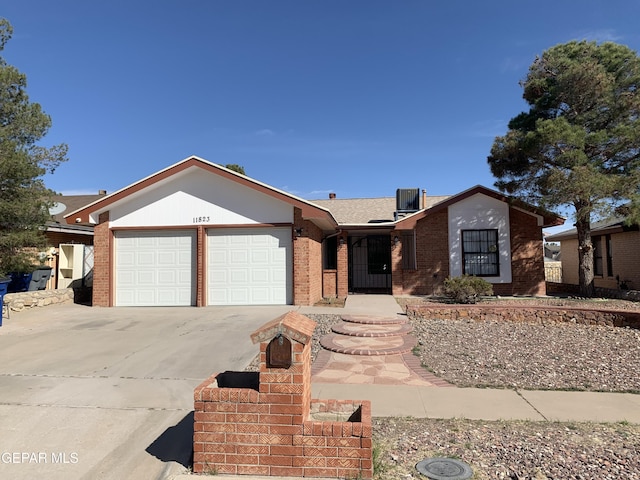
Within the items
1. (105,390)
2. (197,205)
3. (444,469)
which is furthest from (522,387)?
(197,205)

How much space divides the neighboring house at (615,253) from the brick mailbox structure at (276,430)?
15629 mm

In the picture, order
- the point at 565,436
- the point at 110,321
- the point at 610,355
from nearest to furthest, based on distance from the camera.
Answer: the point at 565,436 < the point at 610,355 < the point at 110,321

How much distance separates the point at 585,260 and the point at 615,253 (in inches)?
143

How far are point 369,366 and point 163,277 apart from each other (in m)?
9.05

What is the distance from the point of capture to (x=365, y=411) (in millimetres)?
3361

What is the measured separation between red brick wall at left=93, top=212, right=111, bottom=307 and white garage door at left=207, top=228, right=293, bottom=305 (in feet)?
10.9

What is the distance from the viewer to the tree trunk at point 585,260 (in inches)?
591

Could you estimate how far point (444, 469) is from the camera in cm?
320

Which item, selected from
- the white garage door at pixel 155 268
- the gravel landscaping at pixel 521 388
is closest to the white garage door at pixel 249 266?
the white garage door at pixel 155 268

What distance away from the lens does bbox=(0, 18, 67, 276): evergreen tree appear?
1069cm

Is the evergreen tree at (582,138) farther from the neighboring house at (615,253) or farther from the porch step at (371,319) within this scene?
the porch step at (371,319)

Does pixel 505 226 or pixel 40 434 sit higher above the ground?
pixel 505 226

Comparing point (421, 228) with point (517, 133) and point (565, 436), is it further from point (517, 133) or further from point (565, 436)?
point (565, 436)

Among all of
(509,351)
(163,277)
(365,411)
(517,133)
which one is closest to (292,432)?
(365,411)
